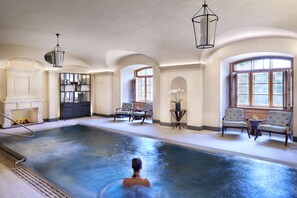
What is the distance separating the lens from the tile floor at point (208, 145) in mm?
3451

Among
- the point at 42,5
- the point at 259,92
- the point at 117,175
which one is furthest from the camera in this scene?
the point at 259,92

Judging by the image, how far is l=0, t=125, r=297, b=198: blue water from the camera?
338 cm

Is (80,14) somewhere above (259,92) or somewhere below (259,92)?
above

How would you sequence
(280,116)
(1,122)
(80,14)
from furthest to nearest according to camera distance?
(1,122), (280,116), (80,14)

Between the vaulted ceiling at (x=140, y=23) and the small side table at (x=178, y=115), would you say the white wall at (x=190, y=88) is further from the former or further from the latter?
the vaulted ceiling at (x=140, y=23)

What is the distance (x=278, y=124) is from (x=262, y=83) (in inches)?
70.1

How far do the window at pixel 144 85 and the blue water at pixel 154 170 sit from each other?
4498mm

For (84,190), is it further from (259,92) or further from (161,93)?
(259,92)

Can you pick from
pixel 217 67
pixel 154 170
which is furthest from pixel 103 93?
pixel 154 170

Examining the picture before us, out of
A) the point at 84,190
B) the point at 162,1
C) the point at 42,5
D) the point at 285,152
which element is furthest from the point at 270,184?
the point at 42,5

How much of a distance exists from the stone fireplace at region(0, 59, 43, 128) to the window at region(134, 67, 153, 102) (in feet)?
15.3

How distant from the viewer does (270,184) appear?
11.7ft

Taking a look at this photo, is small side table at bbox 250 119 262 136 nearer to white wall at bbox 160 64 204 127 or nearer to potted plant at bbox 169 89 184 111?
white wall at bbox 160 64 204 127

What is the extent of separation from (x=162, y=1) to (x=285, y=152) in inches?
176
